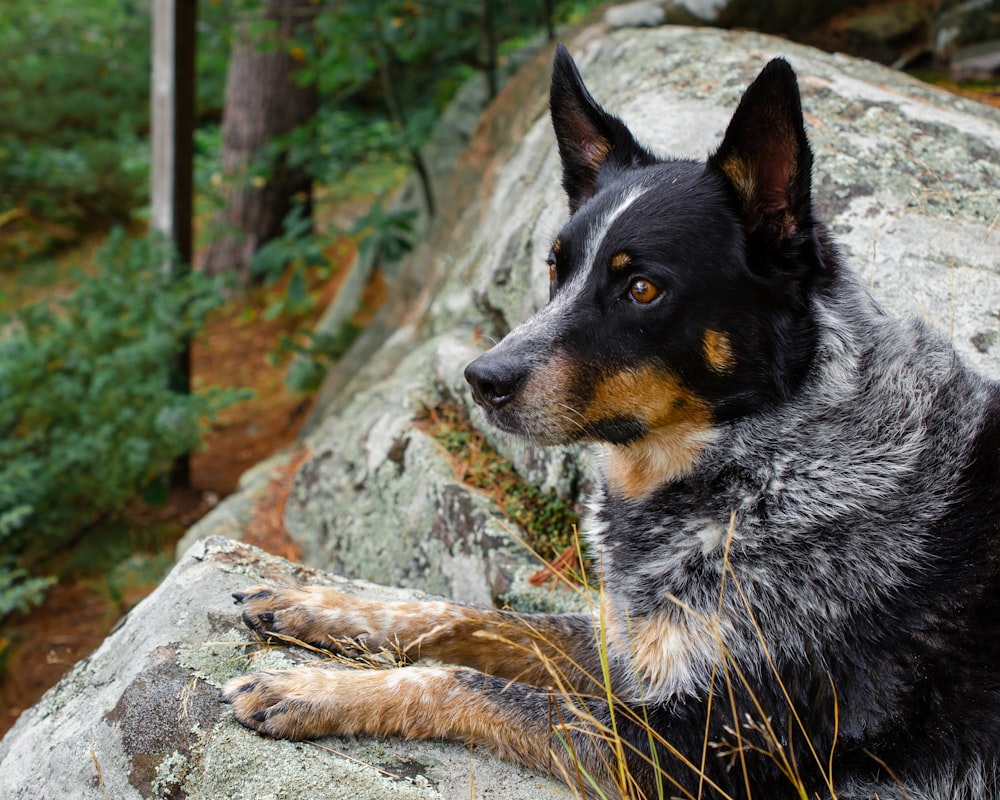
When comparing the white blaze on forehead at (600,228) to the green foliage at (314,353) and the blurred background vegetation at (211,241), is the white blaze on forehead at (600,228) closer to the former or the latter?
the blurred background vegetation at (211,241)

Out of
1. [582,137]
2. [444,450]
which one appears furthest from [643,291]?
[444,450]

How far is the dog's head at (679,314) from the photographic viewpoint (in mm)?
2701

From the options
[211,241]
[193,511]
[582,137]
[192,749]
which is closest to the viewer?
[192,749]

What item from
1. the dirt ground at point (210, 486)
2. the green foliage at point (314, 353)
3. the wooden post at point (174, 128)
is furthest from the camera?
the green foliage at point (314, 353)

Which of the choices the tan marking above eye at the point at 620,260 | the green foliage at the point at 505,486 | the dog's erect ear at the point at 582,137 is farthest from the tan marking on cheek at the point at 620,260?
the green foliage at the point at 505,486

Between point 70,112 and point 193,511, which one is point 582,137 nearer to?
point 193,511

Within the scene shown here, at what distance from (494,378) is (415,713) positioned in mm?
1095

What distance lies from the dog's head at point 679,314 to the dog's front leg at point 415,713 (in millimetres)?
882

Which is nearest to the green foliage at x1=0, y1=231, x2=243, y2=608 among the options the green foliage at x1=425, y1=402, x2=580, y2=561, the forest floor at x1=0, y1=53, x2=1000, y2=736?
the forest floor at x1=0, y1=53, x2=1000, y2=736

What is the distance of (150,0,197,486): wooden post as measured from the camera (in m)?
7.43

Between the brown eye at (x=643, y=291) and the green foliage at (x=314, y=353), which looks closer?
the brown eye at (x=643, y=291)

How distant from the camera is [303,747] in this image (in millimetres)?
2568

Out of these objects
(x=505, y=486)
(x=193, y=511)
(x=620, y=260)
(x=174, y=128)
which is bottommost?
(x=193, y=511)

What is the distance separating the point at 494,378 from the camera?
2.82 m
